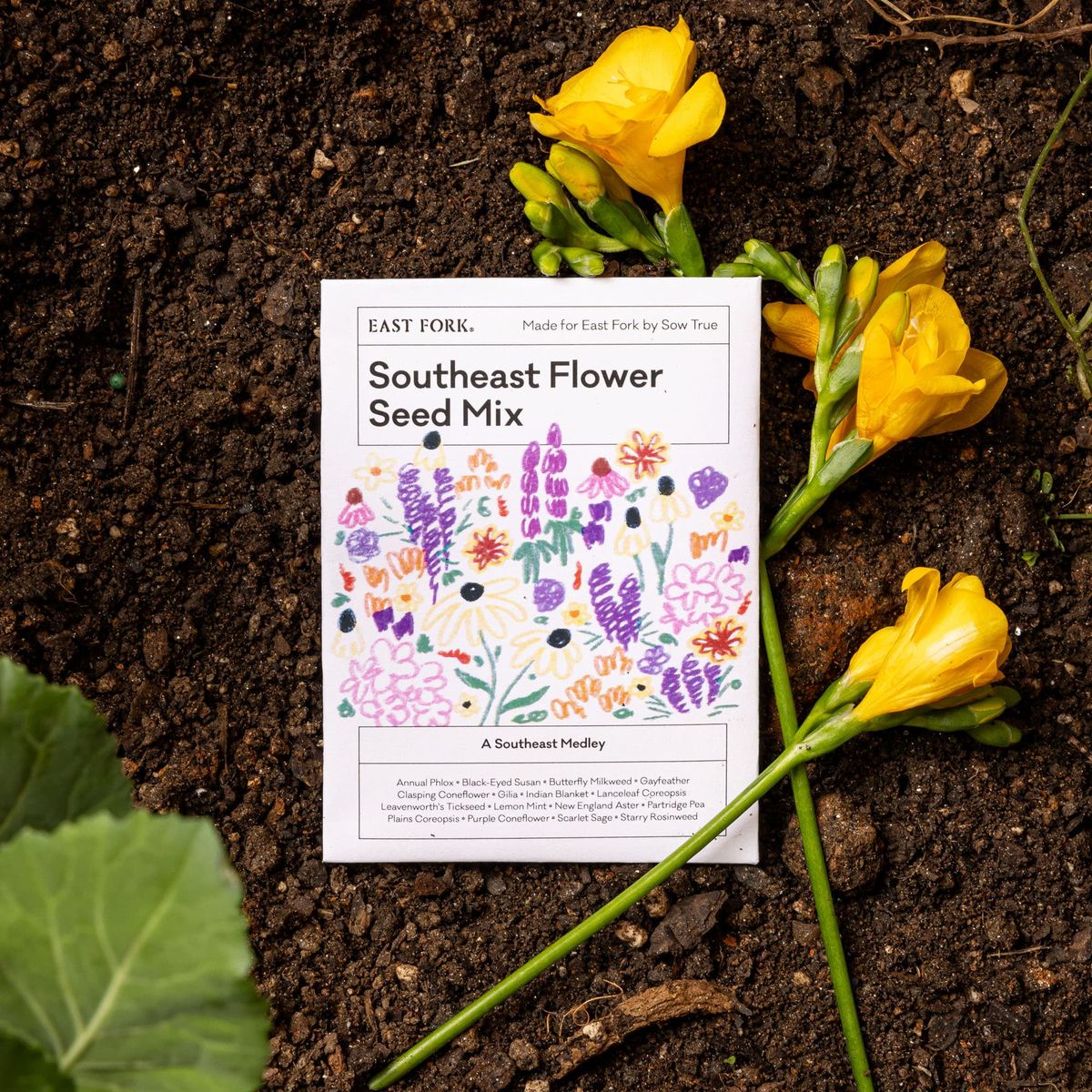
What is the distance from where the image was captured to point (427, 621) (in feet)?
3.81

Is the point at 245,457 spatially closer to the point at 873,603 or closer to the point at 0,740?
the point at 0,740

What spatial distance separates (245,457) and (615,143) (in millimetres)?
541

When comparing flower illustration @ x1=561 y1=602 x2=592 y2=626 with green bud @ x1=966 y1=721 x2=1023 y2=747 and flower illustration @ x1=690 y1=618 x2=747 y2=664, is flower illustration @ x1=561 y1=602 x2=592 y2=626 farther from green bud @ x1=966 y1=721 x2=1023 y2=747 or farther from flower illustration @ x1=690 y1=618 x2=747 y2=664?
green bud @ x1=966 y1=721 x2=1023 y2=747

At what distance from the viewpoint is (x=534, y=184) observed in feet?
3.62

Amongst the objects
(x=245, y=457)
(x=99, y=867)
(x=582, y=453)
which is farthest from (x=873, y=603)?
(x=99, y=867)

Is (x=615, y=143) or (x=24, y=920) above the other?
(x=615, y=143)

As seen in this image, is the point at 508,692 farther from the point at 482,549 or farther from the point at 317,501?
the point at 317,501

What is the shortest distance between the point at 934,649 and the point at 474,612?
19.8 inches

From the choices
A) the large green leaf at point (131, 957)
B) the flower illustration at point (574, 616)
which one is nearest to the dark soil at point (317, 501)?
the flower illustration at point (574, 616)

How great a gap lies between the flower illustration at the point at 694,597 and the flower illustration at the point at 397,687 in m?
0.28

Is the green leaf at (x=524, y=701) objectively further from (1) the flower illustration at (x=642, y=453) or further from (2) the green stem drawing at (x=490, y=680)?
(1) the flower illustration at (x=642, y=453)

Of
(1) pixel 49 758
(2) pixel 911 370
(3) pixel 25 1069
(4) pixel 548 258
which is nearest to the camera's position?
(3) pixel 25 1069

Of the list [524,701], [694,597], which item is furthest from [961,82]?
[524,701]

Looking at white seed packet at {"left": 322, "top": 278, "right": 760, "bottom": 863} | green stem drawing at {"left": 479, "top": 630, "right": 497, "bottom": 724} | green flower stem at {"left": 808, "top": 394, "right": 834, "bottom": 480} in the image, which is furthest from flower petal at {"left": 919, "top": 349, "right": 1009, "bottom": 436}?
green stem drawing at {"left": 479, "top": 630, "right": 497, "bottom": 724}
